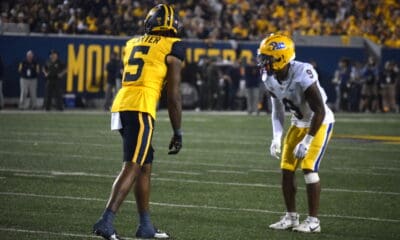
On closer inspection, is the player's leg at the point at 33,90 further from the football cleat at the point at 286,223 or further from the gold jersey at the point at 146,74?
the gold jersey at the point at 146,74

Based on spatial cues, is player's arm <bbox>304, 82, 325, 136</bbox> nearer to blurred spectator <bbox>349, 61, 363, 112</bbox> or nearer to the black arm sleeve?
the black arm sleeve

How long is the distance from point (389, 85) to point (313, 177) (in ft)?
74.0

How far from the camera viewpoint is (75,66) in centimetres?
2794

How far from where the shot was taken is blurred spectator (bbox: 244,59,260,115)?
26.9 metres

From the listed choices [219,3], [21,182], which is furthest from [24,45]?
[21,182]

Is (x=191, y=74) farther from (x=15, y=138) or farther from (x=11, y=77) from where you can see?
(x=15, y=138)

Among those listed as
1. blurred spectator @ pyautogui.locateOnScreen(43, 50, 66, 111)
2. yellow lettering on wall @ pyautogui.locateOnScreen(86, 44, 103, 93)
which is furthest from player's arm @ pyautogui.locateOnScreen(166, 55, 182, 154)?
yellow lettering on wall @ pyautogui.locateOnScreen(86, 44, 103, 93)

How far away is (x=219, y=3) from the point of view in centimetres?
3161

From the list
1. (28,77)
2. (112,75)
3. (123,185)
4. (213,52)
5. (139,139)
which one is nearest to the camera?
(123,185)

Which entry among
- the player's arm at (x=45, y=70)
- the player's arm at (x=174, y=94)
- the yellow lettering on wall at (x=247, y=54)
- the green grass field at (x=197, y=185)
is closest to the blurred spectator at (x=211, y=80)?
the yellow lettering on wall at (x=247, y=54)

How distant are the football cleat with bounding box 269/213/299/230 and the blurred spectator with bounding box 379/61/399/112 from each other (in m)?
22.4

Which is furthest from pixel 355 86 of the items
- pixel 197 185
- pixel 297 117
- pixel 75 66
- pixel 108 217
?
pixel 108 217

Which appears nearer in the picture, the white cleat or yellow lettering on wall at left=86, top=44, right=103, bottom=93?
the white cleat

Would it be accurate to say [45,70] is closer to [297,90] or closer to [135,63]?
[297,90]
